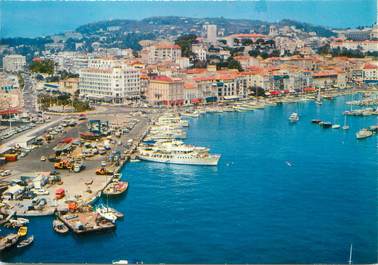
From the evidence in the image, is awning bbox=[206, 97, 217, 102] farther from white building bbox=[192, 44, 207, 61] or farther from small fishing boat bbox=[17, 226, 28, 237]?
small fishing boat bbox=[17, 226, 28, 237]

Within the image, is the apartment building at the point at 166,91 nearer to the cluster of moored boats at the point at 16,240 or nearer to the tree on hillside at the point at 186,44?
the tree on hillside at the point at 186,44

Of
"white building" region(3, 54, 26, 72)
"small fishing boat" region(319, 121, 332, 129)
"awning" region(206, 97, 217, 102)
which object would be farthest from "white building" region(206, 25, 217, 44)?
"small fishing boat" region(319, 121, 332, 129)

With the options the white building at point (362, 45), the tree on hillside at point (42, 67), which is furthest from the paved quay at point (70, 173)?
the white building at point (362, 45)

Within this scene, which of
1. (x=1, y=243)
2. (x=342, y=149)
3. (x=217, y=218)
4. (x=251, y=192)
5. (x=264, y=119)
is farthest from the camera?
(x=264, y=119)

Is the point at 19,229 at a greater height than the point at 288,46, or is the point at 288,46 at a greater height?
the point at 288,46

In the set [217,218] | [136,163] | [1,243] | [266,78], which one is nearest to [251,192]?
[217,218]

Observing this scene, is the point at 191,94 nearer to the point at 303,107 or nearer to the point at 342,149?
the point at 303,107

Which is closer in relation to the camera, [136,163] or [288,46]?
[136,163]

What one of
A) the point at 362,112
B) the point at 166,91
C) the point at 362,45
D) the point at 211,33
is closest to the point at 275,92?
the point at 166,91
